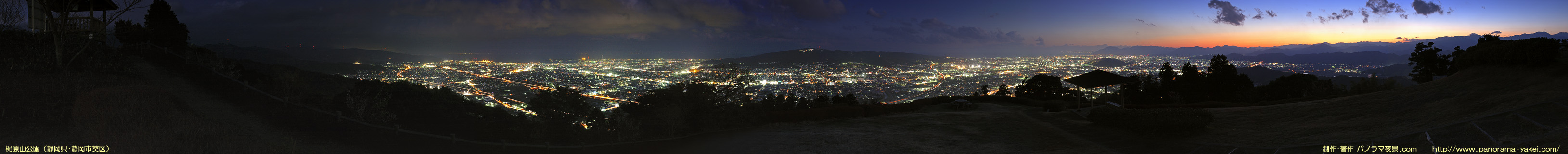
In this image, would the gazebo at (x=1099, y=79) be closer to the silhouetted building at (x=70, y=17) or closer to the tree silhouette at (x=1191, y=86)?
the tree silhouette at (x=1191, y=86)

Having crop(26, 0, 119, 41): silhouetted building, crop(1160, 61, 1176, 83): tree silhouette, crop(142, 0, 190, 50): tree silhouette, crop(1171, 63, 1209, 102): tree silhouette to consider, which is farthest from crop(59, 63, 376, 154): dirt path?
crop(1160, 61, 1176, 83): tree silhouette

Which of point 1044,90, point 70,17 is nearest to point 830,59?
point 1044,90

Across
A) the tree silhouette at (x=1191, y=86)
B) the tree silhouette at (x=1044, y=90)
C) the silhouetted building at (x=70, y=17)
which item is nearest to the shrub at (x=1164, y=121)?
the tree silhouette at (x=1191, y=86)

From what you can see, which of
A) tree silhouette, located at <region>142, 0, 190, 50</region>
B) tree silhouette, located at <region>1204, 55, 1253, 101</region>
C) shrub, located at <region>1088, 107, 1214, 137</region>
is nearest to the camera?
shrub, located at <region>1088, 107, 1214, 137</region>

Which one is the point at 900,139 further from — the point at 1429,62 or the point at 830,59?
the point at 830,59

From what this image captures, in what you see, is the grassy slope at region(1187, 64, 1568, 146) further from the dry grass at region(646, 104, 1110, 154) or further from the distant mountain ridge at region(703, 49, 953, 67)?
the distant mountain ridge at region(703, 49, 953, 67)

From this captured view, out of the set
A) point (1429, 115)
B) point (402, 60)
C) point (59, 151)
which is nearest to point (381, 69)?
point (402, 60)
